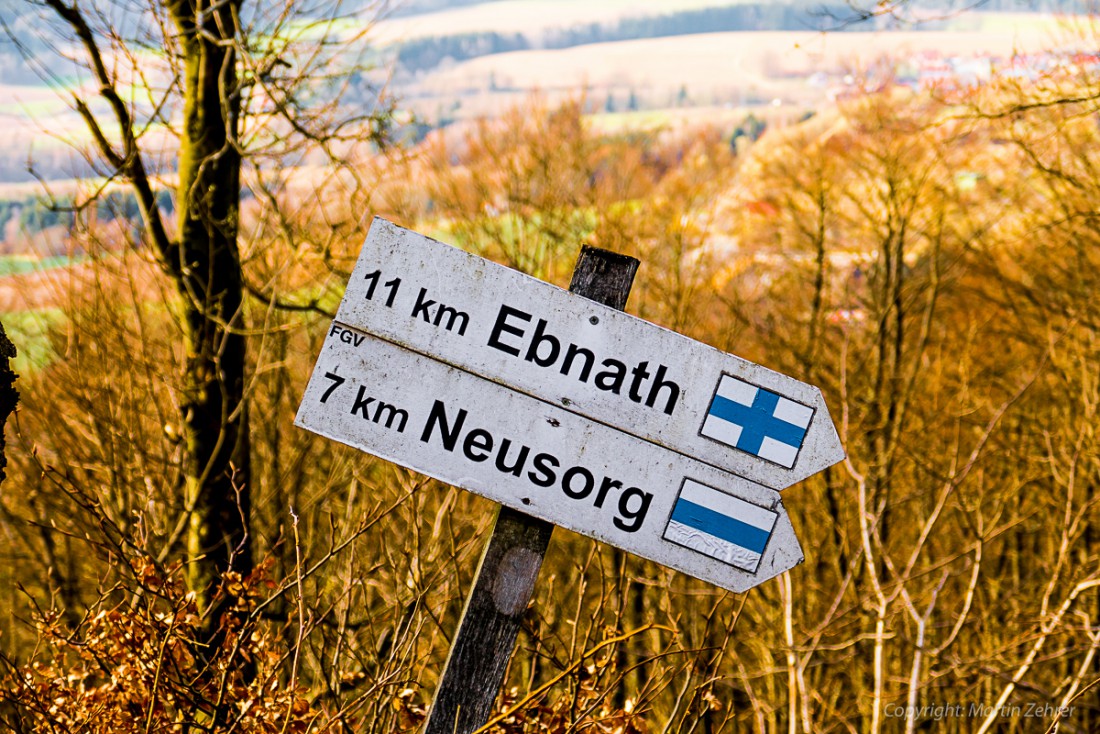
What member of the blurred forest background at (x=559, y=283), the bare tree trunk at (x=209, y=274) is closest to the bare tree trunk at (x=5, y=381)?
the blurred forest background at (x=559, y=283)

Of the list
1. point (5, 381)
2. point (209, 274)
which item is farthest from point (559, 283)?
point (5, 381)

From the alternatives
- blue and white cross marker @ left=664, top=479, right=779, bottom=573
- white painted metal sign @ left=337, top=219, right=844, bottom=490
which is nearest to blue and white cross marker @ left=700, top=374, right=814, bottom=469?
white painted metal sign @ left=337, top=219, right=844, bottom=490

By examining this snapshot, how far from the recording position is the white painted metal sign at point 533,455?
1937 millimetres

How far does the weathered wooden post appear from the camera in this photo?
1915mm

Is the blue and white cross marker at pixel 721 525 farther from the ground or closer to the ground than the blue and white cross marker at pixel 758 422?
closer to the ground

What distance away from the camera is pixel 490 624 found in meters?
1.96

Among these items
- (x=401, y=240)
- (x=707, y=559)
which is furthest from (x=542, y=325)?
(x=707, y=559)

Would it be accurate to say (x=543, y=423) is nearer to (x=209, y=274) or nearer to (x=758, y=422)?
(x=758, y=422)

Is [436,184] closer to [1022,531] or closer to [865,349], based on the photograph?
[865,349]


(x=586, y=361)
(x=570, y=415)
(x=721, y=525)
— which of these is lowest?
(x=721, y=525)

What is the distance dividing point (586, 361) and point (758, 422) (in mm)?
373

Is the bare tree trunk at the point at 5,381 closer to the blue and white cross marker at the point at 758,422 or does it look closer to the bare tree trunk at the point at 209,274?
the blue and white cross marker at the point at 758,422

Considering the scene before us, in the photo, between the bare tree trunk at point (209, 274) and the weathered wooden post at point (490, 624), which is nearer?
the weathered wooden post at point (490, 624)

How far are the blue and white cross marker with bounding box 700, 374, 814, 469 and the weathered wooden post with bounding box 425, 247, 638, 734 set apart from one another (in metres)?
0.34
